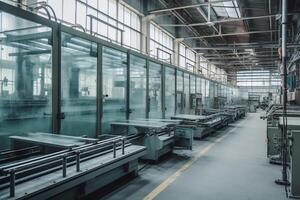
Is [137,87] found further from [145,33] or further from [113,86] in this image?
[145,33]

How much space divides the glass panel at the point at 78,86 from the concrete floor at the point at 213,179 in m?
1.14

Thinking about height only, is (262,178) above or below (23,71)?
below

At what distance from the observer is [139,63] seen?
5.68 metres

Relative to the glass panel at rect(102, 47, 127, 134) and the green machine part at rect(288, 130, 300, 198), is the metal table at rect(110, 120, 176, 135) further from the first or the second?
the green machine part at rect(288, 130, 300, 198)

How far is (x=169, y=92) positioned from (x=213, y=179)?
403 centimetres

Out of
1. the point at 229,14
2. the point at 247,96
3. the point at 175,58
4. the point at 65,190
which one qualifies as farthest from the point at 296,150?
the point at 247,96

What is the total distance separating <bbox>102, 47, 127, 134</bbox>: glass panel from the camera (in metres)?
4.46

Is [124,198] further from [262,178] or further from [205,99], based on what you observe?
[205,99]

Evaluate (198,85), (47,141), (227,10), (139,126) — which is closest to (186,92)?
(198,85)

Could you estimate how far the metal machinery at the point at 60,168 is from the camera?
204 cm

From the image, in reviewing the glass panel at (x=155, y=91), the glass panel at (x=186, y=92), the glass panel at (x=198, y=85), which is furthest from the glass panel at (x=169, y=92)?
the glass panel at (x=198, y=85)

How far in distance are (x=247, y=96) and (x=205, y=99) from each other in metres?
12.3

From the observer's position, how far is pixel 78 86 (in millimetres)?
3842

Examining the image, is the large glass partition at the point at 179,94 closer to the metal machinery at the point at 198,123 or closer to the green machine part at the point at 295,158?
the metal machinery at the point at 198,123
